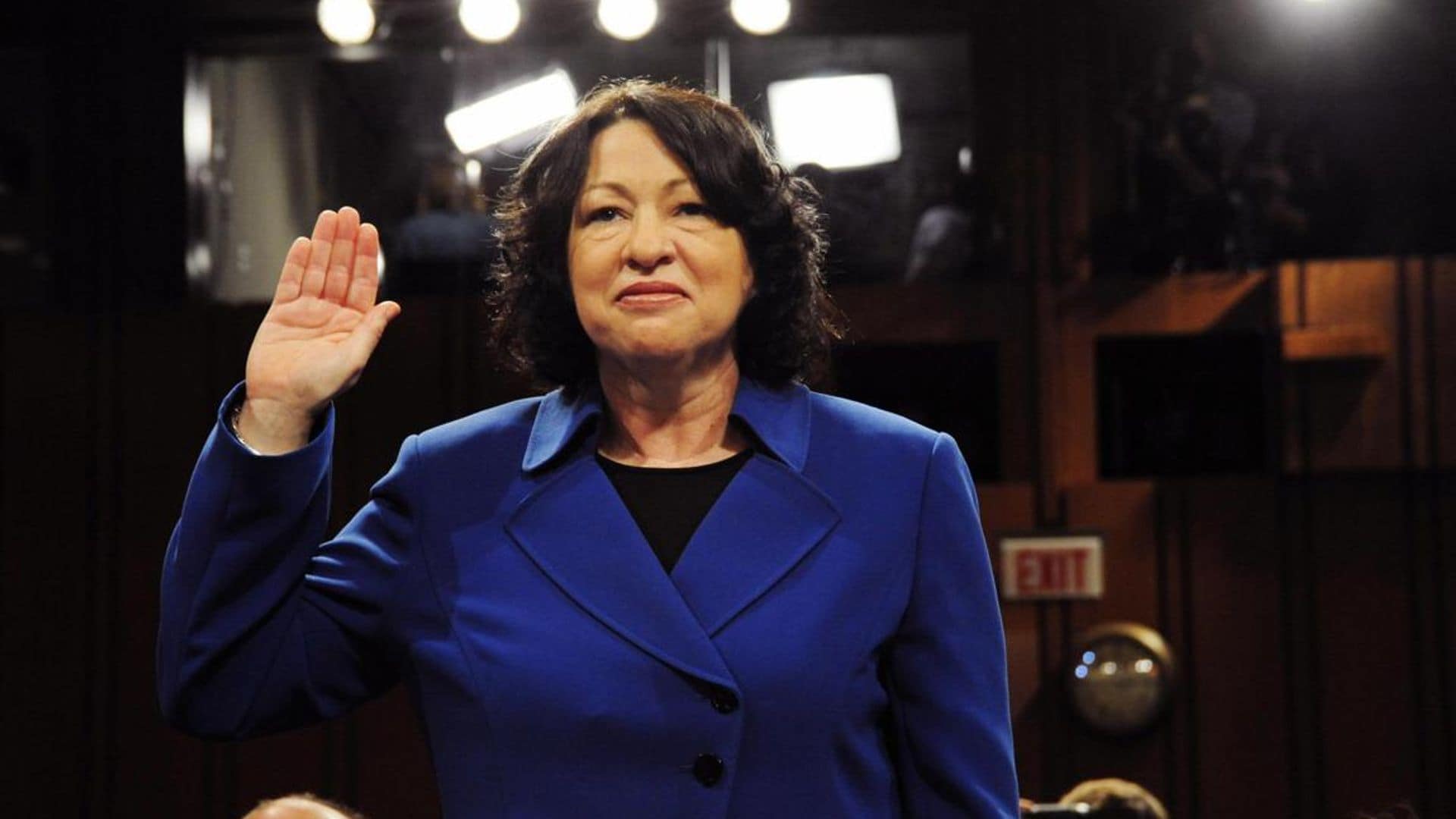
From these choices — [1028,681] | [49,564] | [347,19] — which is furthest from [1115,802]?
[49,564]

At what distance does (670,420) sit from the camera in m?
1.43

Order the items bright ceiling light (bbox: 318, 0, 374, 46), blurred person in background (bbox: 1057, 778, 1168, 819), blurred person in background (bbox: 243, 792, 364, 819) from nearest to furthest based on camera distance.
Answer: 1. blurred person in background (bbox: 243, 792, 364, 819)
2. blurred person in background (bbox: 1057, 778, 1168, 819)
3. bright ceiling light (bbox: 318, 0, 374, 46)

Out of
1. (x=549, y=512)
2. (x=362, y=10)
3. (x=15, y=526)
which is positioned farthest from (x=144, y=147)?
(x=549, y=512)

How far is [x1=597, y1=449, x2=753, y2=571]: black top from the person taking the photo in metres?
1.36

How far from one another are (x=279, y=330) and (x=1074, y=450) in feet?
13.4

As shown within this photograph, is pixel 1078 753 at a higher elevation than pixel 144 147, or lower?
lower

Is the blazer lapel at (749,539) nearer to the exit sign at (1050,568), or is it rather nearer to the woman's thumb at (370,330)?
the woman's thumb at (370,330)

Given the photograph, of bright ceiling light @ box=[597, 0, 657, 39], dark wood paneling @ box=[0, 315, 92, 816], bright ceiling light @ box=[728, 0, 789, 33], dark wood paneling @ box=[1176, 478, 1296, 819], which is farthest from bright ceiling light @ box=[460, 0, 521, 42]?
dark wood paneling @ box=[1176, 478, 1296, 819]

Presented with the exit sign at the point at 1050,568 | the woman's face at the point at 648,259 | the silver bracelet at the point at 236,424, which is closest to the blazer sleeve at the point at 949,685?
the woman's face at the point at 648,259

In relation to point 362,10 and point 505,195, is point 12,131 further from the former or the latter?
point 505,195

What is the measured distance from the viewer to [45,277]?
5.31 m

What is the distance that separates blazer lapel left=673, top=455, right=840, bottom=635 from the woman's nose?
0.59ft

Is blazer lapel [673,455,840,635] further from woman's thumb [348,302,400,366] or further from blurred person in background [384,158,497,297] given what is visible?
blurred person in background [384,158,497,297]

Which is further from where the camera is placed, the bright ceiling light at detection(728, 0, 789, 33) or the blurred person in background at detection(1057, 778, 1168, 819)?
the bright ceiling light at detection(728, 0, 789, 33)
